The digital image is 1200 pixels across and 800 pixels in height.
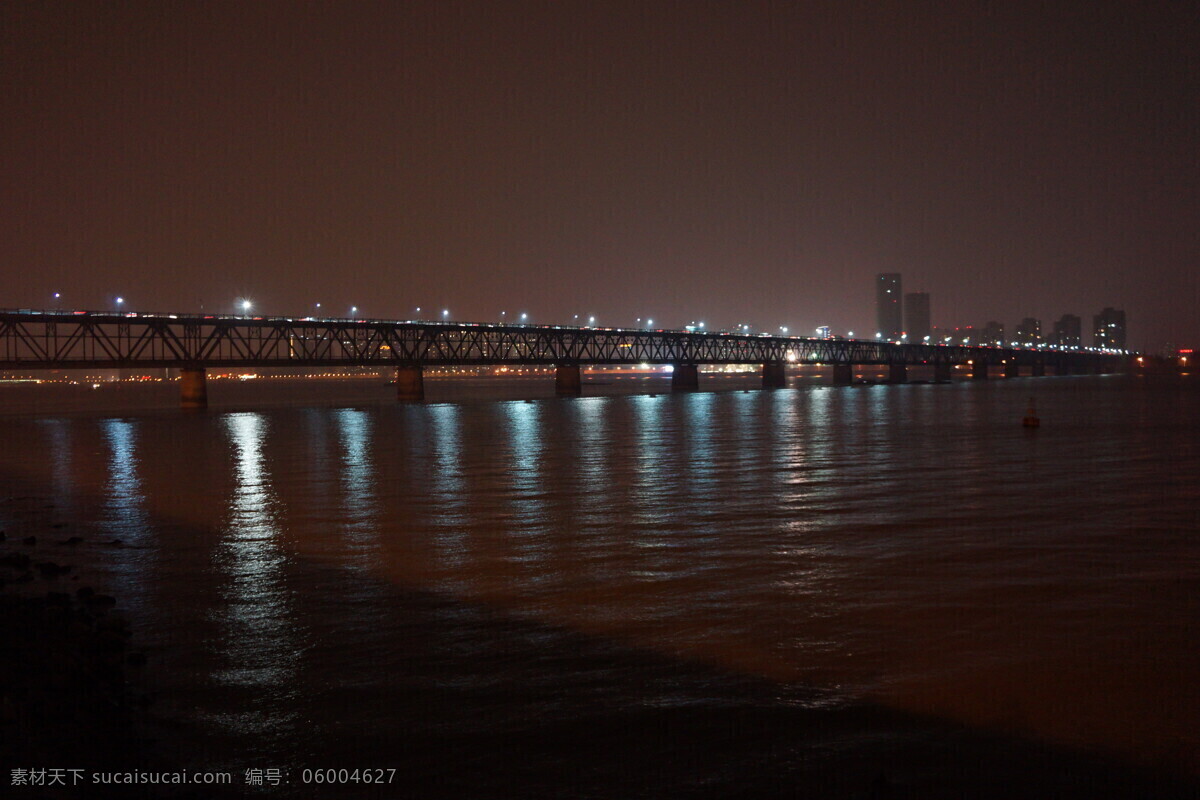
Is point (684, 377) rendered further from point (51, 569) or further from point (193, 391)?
point (51, 569)

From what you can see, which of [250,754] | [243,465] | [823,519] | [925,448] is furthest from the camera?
[925,448]

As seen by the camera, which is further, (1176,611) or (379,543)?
(379,543)

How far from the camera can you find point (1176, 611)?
16031 mm

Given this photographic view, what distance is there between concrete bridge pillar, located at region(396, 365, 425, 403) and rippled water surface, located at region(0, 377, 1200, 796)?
98785 mm

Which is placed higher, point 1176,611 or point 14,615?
point 14,615

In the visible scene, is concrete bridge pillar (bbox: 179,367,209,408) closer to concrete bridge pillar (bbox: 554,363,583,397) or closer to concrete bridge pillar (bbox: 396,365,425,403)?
concrete bridge pillar (bbox: 396,365,425,403)

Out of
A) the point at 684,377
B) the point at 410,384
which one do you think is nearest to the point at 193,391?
the point at 410,384

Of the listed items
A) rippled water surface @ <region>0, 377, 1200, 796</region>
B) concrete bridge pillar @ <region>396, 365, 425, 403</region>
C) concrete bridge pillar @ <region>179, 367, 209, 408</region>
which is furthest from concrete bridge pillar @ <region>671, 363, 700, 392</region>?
rippled water surface @ <region>0, 377, 1200, 796</region>

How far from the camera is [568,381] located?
169 m

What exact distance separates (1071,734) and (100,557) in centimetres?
2077

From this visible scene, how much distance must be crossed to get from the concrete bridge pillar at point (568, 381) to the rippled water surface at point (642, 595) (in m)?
124

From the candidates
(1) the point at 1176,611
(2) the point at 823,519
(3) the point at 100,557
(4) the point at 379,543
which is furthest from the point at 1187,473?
(3) the point at 100,557

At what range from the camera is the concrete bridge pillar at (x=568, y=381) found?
166 m

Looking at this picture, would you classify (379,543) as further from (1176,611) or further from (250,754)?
(1176,611)
